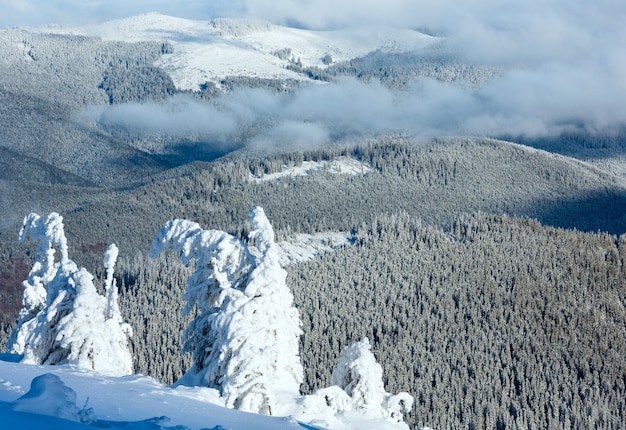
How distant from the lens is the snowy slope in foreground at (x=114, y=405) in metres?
25.3

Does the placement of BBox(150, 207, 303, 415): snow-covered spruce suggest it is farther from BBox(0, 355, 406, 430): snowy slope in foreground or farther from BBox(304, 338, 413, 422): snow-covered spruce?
BBox(304, 338, 413, 422): snow-covered spruce

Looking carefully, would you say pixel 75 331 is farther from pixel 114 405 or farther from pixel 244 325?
pixel 114 405

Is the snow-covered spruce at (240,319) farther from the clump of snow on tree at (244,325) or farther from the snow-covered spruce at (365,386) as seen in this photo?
the snow-covered spruce at (365,386)

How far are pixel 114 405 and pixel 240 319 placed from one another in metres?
8.21

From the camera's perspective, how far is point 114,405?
27.7m

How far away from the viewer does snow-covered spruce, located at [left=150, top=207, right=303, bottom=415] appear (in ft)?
115

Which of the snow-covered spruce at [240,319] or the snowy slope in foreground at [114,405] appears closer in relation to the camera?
the snowy slope in foreground at [114,405]

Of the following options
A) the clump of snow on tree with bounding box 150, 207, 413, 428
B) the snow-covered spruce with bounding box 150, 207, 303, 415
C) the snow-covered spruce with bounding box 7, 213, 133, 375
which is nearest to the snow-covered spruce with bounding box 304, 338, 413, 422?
the clump of snow on tree with bounding box 150, 207, 413, 428

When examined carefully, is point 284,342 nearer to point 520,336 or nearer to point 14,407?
point 14,407

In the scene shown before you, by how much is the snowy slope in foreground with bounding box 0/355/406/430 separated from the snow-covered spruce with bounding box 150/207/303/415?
2786 mm

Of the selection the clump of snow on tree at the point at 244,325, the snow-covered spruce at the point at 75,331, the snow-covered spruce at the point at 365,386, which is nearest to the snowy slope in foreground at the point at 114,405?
the clump of snow on tree at the point at 244,325

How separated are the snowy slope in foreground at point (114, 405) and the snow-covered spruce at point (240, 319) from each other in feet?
9.14

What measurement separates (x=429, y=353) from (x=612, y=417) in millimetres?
38495

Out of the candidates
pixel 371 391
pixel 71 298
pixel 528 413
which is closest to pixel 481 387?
pixel 528 413
